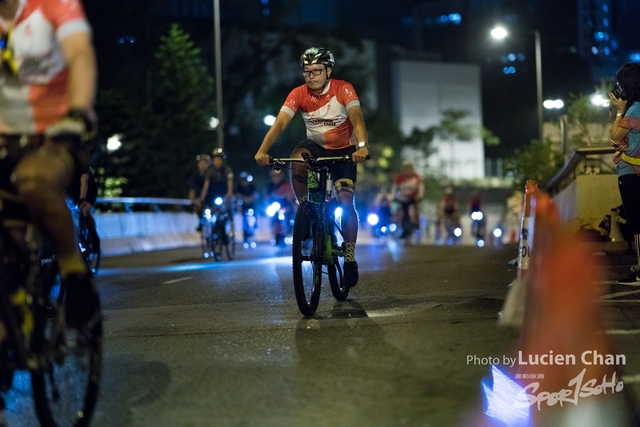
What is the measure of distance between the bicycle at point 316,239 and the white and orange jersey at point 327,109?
47 cm

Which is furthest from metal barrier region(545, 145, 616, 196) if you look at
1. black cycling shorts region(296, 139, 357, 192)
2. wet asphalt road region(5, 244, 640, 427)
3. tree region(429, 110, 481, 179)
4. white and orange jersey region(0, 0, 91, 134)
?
tree region(429, 110, 481, 179)

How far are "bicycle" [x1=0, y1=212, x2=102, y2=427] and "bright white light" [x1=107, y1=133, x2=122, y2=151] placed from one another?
3471 cm

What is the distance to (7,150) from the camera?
180 inches

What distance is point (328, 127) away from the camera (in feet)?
29.0

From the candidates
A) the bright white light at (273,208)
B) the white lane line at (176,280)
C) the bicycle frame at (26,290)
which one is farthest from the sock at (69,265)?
the bright white light at (273,208)

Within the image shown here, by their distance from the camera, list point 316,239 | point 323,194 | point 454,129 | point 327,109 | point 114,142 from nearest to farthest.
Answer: point 316,239 < point 323,194 < point 327,109 < point 114,142 < point 454,129

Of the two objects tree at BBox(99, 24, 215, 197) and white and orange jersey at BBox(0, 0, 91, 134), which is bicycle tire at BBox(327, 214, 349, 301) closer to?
white and orange jersey at BBox(0, 0, 91, 134)

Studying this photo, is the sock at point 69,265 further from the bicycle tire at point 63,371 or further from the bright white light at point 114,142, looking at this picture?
the bright white light at point 114,142

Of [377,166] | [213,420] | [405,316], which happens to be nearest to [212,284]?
[405,316]

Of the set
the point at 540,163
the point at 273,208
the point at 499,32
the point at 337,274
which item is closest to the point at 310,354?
the point at 337,274

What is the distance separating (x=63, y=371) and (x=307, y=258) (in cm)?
352

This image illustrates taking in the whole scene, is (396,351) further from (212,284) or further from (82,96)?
(212,284)

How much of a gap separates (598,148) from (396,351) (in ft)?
30.0

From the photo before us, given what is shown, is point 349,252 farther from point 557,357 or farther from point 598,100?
point 598,100
